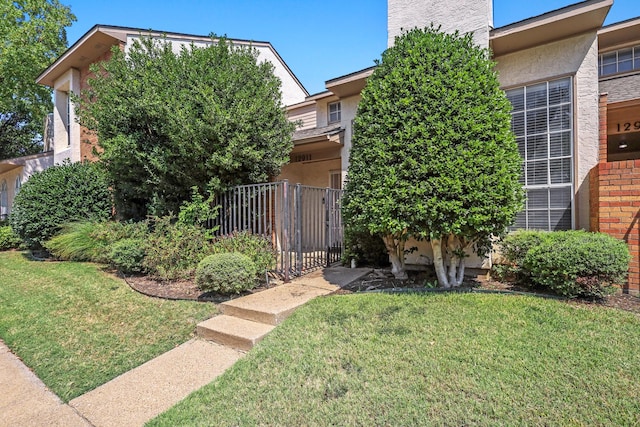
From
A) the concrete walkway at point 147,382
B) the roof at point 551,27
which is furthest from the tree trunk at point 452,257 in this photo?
the roof at point 551,27

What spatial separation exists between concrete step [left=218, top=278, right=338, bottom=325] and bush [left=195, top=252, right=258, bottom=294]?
0.89ft

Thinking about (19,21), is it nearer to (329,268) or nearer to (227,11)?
(227,11)

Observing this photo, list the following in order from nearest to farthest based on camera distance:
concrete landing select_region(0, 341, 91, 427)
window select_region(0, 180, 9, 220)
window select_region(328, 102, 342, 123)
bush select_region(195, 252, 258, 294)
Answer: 1. concrete landing select_region(0, 341, 91, 427)
2. bush select_region(195, 252, 258, 294)
3. window select_region(328, 102, 342, 123)
4. window select_region(0, 180, 9, 220)

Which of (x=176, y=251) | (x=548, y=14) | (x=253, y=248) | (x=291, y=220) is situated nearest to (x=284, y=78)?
(x=291, y=220)

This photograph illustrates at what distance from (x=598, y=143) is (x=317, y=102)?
8.93m

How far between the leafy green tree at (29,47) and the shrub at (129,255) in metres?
17.9

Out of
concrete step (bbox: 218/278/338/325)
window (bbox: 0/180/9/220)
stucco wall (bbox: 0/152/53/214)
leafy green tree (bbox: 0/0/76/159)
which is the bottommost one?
concrete step (bbox: 218/278/338/325)

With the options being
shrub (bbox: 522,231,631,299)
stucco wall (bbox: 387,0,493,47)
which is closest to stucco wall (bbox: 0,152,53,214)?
stucco wall (bbox: 387,0,493,47)

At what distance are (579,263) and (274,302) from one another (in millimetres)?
4336

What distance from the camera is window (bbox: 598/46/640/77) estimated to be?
892 centimetres

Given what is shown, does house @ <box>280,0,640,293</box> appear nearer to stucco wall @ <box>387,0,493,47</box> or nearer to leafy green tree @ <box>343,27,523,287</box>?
stucco wall @ <box>387,0,493,47</box>

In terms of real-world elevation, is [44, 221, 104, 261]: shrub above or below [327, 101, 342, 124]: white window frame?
below

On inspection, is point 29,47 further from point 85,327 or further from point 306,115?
point 85,327

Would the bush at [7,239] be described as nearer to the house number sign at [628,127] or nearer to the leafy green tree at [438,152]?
the leafy green tree at [438,152]
